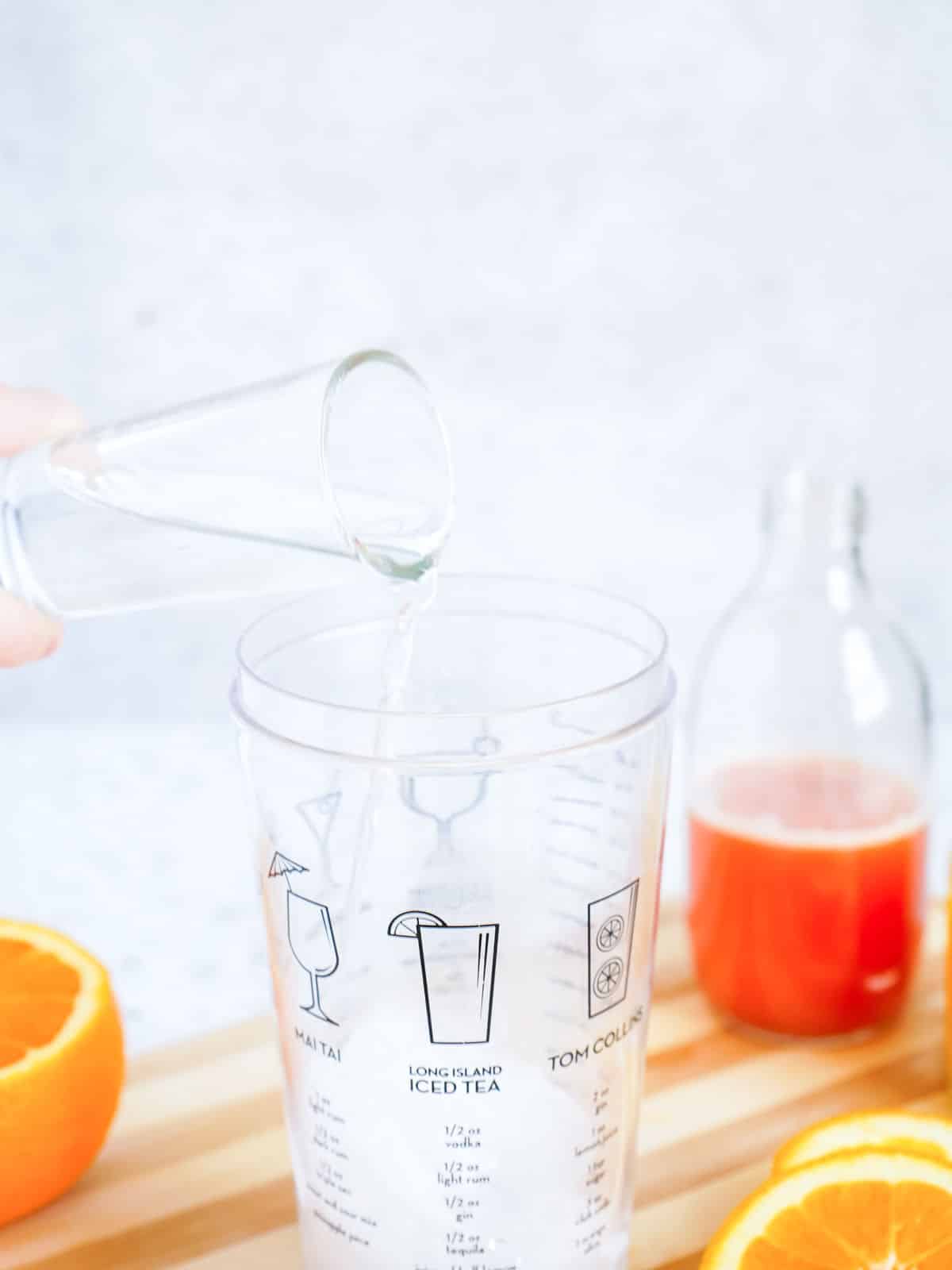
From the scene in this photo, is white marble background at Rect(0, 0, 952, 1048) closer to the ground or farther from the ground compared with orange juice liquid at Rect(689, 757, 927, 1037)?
farther from the ground

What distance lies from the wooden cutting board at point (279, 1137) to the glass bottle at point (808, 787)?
31mm

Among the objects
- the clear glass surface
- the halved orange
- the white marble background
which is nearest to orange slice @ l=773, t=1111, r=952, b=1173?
the halved orange

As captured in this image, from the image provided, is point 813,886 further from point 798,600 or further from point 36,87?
point 36,87

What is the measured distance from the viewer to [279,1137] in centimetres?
79

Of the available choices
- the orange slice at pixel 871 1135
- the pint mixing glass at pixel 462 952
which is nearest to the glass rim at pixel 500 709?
the pint mixing glass at pixel 462 952

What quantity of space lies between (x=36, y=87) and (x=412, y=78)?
0.96 ft

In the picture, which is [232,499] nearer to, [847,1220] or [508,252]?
[847,1220]

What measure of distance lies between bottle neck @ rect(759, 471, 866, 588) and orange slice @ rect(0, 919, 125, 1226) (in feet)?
1.45

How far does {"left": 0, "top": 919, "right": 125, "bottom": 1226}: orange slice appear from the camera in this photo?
70 cm

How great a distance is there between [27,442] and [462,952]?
310mm

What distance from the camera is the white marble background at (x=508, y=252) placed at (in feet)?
4.09

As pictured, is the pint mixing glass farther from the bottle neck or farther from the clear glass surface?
the bottle neck

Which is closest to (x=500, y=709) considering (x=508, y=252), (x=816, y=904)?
(x=816, y=904)

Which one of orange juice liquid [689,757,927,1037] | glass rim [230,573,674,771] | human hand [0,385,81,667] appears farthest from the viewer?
orange juice liquid [689,757,927,1037]
